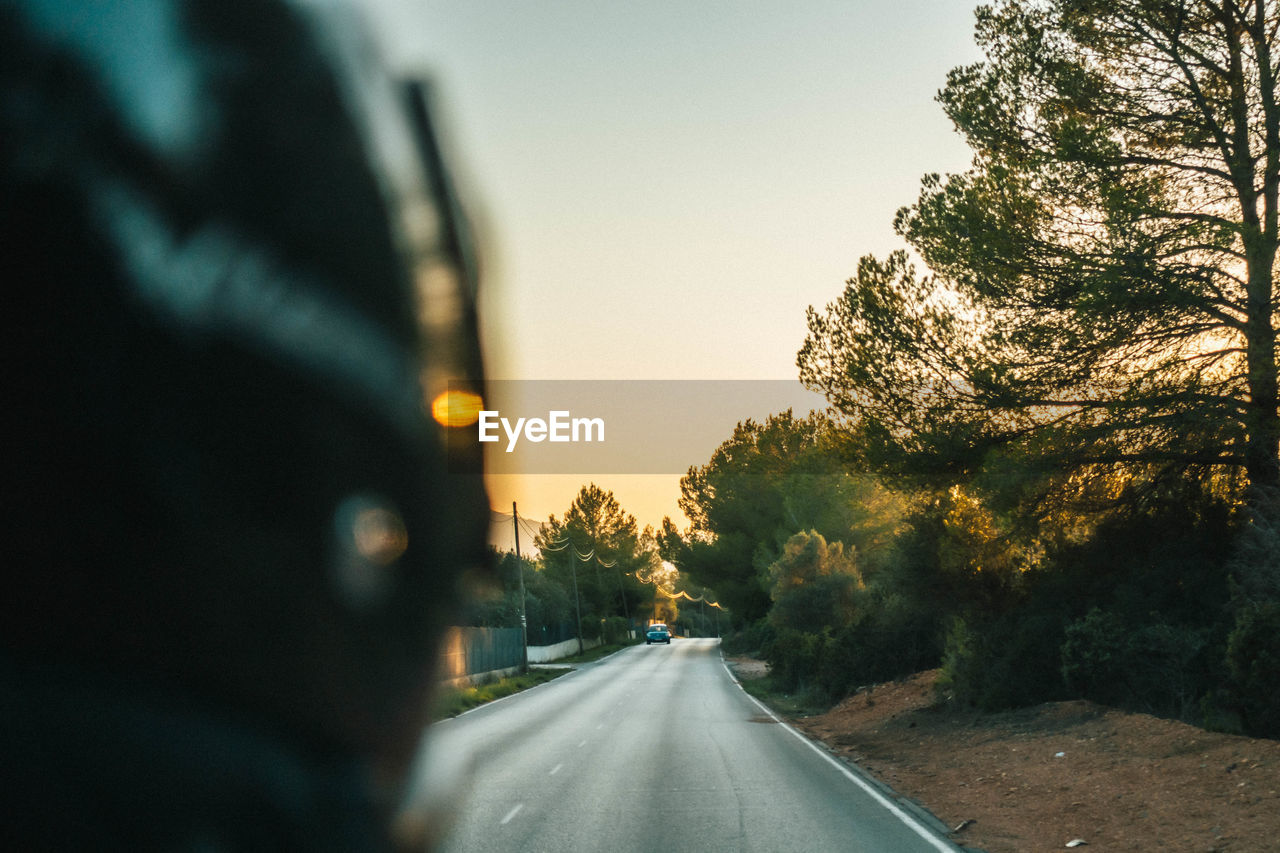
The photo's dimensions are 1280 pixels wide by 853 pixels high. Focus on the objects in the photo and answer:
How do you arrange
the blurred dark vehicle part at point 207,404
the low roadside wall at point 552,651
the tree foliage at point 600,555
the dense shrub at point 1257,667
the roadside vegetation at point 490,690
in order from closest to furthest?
the blurred dark vehicle part at point 207,404
the dense shrub at point 1257,667
the roadside vegetation at point 490,690
the low roadside wall at point 552,651
the tree foliage at point 600,555

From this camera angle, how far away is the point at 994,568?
23.6 meters

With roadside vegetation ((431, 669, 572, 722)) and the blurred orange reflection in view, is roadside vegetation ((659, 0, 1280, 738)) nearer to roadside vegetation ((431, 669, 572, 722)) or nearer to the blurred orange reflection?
roadside vegetation ((431, 669, 572, 722))

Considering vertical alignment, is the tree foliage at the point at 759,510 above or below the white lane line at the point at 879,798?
above

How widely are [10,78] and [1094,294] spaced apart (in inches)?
713

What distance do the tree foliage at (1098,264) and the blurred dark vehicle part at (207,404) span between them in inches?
678

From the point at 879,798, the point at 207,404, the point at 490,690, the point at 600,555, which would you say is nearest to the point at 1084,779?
the point at 879,798

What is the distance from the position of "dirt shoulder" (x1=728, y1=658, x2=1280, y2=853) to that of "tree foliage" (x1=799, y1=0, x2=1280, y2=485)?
15.8 ft

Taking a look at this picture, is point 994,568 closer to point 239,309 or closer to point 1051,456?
point 1051,456

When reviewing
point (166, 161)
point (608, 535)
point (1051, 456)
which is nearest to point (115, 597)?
point (166, 161)

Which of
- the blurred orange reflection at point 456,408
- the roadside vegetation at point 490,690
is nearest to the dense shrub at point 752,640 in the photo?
the roadside vegetation at point 490,690

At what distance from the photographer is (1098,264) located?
18516mm

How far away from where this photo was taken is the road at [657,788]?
10852mm

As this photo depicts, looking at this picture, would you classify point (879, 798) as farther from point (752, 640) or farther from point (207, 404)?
point (752, 640)

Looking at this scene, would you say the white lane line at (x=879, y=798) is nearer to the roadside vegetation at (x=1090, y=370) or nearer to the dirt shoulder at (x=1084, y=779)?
the dirt shoulder at (x=1084, y=779)
